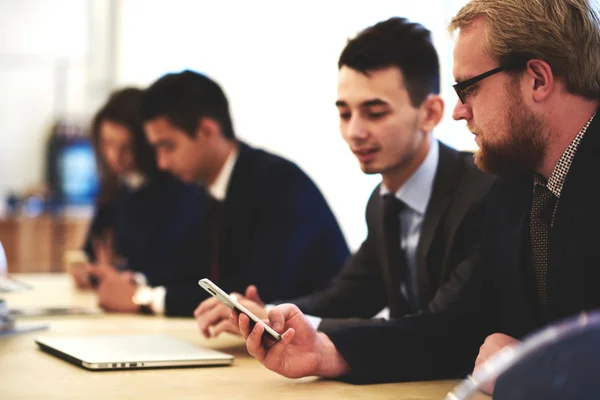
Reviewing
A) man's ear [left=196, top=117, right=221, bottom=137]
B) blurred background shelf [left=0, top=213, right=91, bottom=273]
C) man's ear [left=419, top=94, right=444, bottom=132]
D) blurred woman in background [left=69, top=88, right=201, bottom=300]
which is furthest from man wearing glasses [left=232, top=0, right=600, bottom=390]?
blurred background shelf [left=0, top=213, right=91, bottom=273]

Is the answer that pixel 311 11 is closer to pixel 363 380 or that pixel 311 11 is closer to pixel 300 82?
pixel 300 82

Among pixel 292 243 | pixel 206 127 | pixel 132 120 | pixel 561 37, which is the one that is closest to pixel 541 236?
pixel 561 37

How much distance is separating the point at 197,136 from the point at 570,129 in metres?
1.90

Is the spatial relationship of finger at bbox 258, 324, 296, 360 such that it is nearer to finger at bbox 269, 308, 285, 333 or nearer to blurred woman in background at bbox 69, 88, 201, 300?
finger at bbox 269, 308, 285, 333

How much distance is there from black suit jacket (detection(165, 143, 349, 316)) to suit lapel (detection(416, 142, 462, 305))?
0.83 metres

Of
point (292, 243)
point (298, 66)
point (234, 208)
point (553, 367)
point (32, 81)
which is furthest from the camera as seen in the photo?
point (32, 81)

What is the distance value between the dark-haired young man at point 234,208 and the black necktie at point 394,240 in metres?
0.70

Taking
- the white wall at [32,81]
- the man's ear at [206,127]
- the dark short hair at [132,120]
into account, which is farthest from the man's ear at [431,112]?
the white wall at [32,81]

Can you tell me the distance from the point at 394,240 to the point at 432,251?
169 millimetres

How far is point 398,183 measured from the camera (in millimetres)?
2246

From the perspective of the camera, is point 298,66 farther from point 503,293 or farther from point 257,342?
point 257,342

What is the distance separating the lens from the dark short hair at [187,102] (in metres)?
3.18

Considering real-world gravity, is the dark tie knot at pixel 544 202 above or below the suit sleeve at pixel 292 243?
above

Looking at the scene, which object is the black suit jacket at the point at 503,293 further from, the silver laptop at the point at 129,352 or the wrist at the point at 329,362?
the silver laptop at the point at 129,352
